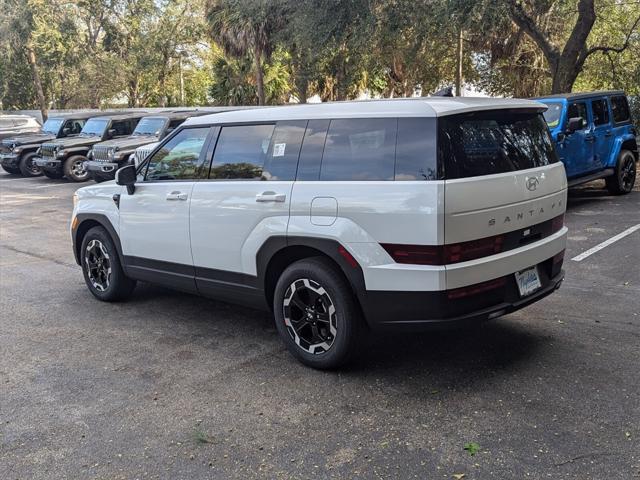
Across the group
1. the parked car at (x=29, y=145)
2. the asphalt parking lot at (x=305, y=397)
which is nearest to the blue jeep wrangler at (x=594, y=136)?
the asphalt parking lot at (x=305, y=397)

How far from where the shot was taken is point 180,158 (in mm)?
5473

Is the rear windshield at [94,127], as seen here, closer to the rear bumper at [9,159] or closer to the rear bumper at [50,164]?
the rear bumper at [50,164]

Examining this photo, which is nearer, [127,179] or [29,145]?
[127,179]

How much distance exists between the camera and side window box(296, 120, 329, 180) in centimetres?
442

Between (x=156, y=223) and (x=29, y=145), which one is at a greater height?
(x=29, y=145)

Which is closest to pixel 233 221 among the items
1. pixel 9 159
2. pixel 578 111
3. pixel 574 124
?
pixel 574 124

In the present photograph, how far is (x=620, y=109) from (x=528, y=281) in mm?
8693

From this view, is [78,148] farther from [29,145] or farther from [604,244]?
[604,244]

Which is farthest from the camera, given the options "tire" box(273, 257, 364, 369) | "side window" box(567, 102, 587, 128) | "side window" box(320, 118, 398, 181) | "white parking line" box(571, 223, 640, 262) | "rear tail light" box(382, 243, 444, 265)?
"side window" box(567, 102, 587, 128)

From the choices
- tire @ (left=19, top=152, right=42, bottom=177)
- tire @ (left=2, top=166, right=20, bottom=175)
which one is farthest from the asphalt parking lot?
tire @ (left=2, top=166, right=20, bottom=175)

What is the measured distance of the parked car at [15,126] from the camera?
2319cm

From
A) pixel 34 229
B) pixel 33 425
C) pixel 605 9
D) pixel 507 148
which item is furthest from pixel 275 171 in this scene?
pixel 605 9

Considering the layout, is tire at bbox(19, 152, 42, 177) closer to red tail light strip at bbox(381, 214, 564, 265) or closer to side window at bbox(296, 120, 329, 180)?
side window at bbox(296, 120, 329, 180)

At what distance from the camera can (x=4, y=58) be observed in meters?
37.1
